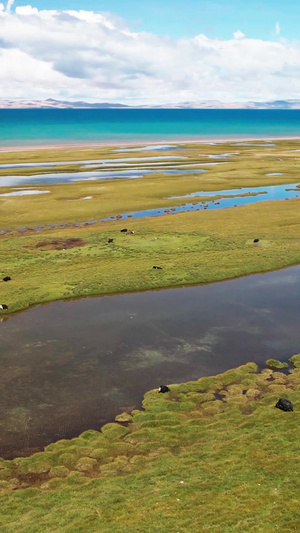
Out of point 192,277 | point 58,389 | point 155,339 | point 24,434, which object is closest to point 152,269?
point 192,277

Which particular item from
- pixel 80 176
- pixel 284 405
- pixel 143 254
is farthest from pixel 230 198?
pixel 284 405

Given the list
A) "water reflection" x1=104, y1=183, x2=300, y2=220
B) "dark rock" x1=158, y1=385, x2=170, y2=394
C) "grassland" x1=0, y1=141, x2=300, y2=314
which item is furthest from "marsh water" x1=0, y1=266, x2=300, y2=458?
"water reflection" x1=104, y1=183, x2=300, y2=220

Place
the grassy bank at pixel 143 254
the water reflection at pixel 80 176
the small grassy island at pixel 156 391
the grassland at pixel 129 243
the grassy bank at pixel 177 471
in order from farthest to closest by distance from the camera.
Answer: the water reflection at pixel 80 176 < the grassland at pixel 129 243 < the grassy bank at pixel 143 254 < the small grassy island at pixel 156 391 < the grassy bank at pixel 177 471

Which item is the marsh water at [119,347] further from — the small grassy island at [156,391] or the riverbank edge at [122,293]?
the small grassy island at [156,391]

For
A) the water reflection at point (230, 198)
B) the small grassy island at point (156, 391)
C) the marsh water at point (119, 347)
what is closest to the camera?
the small grassy island at point (156, 391)

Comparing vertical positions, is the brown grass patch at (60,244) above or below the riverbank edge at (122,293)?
above

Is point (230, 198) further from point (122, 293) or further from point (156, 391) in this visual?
point (156, 391)

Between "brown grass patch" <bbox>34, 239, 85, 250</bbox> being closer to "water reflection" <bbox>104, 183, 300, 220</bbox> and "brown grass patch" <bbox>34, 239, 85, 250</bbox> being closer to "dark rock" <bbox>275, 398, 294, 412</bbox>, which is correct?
"water reflection" <bbox>104, 183, 300, 220</bbox>

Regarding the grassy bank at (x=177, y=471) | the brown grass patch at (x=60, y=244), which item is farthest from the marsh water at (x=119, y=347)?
the brown grass patch at (x=60, y=244)
